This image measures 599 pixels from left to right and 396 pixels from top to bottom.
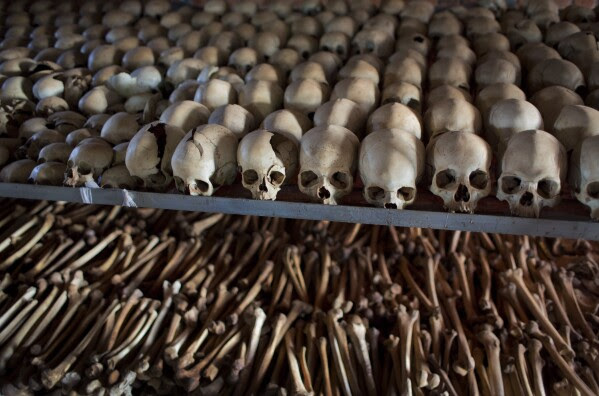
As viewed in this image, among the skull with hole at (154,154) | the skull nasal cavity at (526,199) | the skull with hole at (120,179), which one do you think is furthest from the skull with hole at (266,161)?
the skull nasal cavity at (526,199)

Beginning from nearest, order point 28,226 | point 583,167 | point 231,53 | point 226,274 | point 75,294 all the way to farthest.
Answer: point 583,167 < point 75,294 < point 226,274 < point 28,226 < point 231,53

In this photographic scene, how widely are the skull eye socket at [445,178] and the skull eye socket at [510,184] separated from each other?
0.12 metres

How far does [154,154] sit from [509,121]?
947 mm

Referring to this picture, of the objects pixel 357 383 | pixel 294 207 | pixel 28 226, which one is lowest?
pixel 357 383

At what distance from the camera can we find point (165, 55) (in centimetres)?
199

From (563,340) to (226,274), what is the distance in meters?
1.05

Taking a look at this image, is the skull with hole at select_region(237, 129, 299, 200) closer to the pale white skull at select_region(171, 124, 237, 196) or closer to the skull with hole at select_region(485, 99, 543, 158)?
the pale white skull at select_region(171, 124, 237, 196)

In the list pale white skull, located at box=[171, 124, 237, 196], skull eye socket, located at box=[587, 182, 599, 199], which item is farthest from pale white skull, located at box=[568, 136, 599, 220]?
pale white skull, located at box=[171, 124, 237, 196]

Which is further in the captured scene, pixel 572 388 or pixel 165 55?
pixel 165 55

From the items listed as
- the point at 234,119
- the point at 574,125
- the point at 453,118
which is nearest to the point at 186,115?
the point at 234,119

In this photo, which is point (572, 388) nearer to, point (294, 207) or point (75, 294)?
point (294, 207)

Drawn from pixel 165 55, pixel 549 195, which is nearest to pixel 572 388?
pixel 549 195

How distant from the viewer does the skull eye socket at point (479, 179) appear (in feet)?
3.81

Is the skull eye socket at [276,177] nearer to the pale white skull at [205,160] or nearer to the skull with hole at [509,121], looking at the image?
the pale white skull at [205,160]
